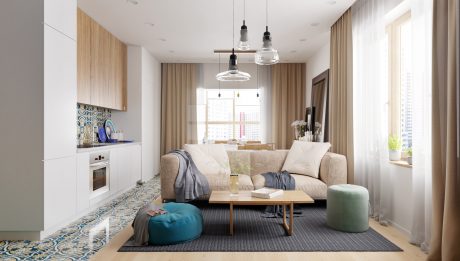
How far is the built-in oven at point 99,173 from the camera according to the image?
3850 mm

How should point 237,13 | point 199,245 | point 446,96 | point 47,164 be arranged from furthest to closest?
point 237,13 → point 47,164 → point 199,245 → point 446,96

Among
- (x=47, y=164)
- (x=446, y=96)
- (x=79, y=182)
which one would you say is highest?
(x=446, y=96)

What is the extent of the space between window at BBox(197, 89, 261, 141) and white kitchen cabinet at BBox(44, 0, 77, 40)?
14.1 feet

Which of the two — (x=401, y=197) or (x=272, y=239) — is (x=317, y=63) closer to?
(x=401, y=197)

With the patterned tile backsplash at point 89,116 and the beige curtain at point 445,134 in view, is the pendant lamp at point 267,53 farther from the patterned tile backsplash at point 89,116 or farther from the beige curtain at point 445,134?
the patterned tile backsplash at point 89,116

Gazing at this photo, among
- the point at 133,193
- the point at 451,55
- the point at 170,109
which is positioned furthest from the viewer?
the point at 170,109

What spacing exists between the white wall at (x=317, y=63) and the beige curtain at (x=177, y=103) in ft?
8.88

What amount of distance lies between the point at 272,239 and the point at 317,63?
175 inches

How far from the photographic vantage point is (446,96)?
7.68 feet

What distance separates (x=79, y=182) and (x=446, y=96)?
374 cm

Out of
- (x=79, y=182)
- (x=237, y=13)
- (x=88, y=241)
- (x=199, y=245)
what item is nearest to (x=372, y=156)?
(x=199, y=245)

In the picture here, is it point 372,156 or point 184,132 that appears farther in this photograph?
point 184,132

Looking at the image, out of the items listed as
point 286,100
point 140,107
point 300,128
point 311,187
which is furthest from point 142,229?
point 286,100

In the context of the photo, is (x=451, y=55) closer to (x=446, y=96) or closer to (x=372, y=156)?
(x=446, y=96)
